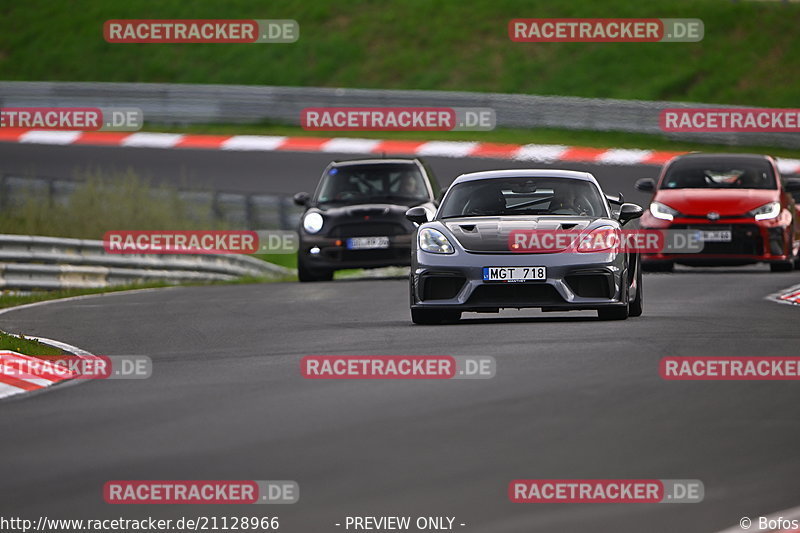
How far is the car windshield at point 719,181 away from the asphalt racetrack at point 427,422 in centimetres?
536

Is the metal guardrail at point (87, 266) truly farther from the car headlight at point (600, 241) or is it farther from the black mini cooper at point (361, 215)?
the car headlight at point (600, 241)

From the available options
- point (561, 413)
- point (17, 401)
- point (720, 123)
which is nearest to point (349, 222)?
point (17, 401)

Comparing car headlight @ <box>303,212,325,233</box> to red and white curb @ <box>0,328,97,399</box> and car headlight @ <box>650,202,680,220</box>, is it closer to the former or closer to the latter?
car headlight @ <box>650,202,680,220</box>

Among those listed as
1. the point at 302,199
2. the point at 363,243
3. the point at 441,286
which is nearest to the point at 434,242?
the point at 441,286

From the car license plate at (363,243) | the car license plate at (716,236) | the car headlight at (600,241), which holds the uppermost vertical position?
the car license plate at (363,243)

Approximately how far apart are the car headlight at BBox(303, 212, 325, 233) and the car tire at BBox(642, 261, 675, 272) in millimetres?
3904

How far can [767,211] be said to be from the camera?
62.2 feet

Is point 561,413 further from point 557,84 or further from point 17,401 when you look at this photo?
point 557,84

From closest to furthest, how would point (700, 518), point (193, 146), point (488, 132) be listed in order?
point (700, 518)
point (193, 146)
point (488, 132)

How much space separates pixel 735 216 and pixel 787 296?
2950 mm

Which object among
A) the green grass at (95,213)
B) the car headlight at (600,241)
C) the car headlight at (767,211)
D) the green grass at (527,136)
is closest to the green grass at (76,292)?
the green grass at (95,213)

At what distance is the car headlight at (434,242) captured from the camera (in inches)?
500

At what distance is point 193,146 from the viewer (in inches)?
1312

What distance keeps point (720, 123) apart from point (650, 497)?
1082 inches
